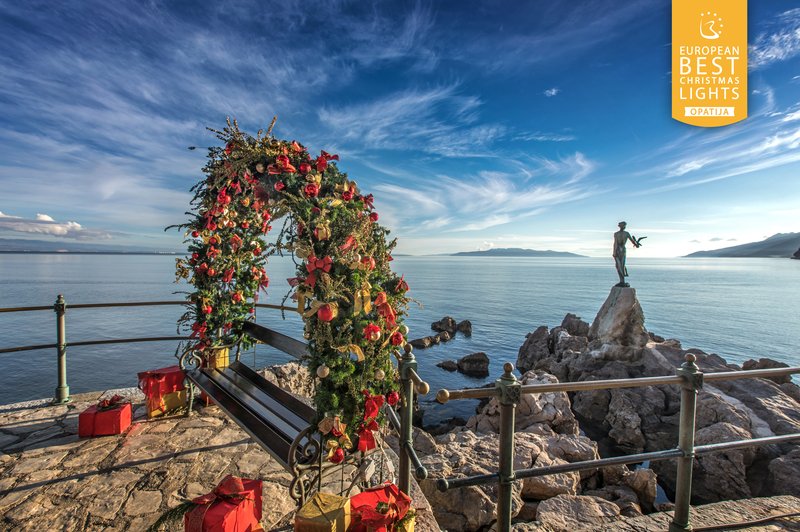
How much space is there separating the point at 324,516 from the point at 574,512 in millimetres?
4365

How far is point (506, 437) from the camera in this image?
7.95 ft

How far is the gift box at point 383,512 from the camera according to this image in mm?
2314

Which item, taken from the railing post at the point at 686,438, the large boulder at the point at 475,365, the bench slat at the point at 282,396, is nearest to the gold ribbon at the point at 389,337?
the bench slat at the point at 282,396

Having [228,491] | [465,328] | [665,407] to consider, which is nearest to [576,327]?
[465,328]

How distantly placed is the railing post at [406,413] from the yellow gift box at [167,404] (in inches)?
148

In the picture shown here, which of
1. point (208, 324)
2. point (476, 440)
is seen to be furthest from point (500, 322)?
point (208, 324)

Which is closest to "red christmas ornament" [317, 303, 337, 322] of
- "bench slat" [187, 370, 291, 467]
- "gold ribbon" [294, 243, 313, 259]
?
"gold ribbon" [294, 243, 313, 259]

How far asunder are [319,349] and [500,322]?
3760 centimetres

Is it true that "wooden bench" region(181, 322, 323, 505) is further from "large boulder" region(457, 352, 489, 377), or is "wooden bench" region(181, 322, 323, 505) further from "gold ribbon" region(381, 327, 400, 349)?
"large boulder" region(457, 352, 489, 377)

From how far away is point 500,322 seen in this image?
127 feet

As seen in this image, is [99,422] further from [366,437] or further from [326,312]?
[326,312]

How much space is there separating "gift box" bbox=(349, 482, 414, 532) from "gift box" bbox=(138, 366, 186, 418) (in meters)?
3.59

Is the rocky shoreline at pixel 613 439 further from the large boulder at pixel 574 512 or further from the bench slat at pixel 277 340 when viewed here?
the bench slat at pixel 277 340

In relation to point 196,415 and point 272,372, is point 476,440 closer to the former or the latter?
point 272,372
